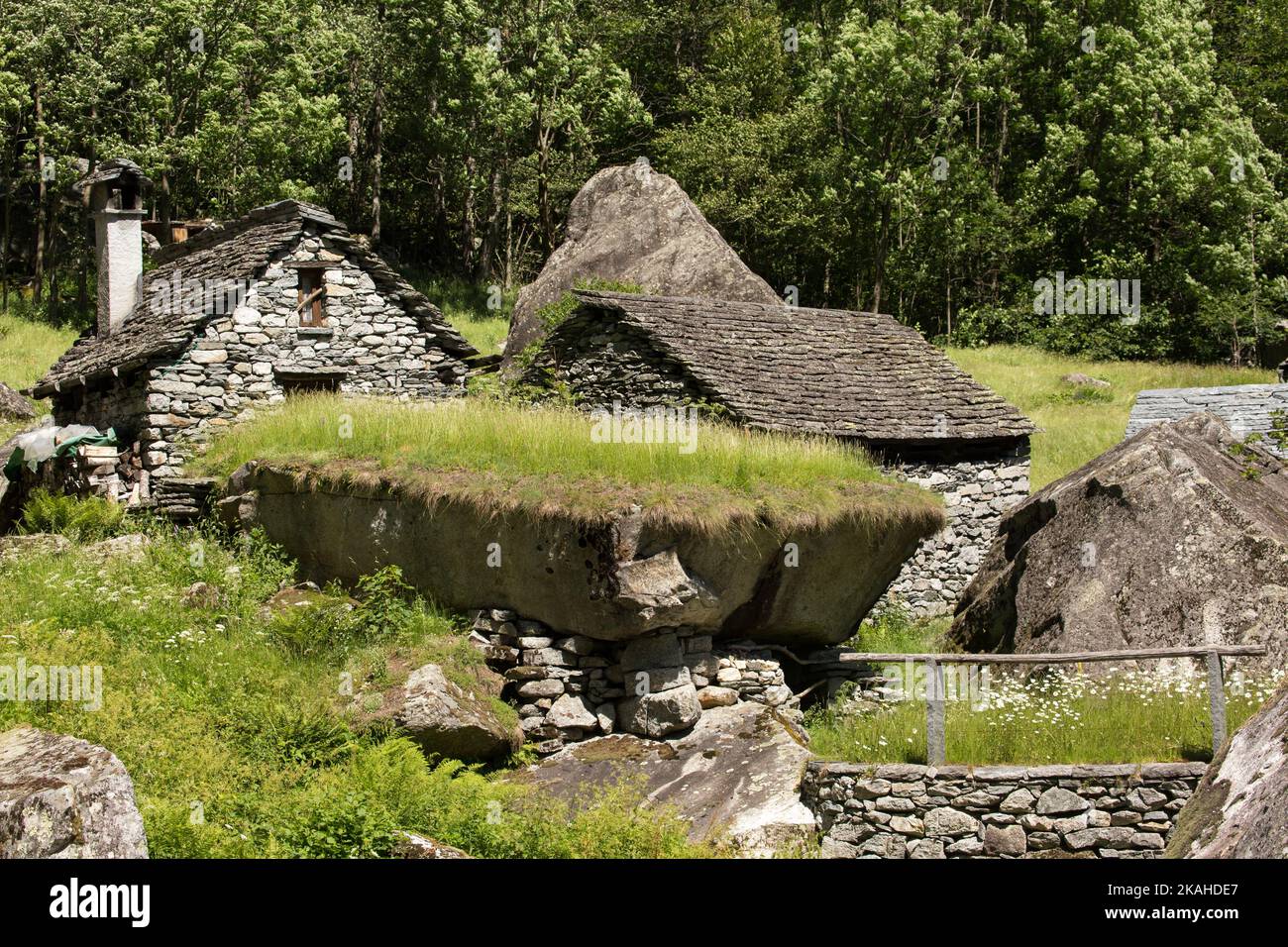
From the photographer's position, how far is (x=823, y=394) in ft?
70.6

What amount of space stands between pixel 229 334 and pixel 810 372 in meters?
9.47

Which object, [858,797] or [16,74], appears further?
[16,74]

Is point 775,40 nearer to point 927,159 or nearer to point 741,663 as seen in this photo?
point 927,159

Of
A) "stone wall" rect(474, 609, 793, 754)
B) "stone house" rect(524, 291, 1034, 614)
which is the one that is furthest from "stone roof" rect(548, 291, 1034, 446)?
"stone wall" rect(474, 609, 793, 754)

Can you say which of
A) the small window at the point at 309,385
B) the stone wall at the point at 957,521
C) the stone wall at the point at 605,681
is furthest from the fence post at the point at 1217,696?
the small window at the point at 309,385

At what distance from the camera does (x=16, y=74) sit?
39344mm

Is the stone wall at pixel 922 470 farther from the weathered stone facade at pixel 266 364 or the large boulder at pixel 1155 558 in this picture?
the large boulder at pixel 1155 558

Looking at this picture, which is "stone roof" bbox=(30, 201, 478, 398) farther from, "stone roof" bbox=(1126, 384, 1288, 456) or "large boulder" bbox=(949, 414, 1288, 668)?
"stone roof" bbox=(1126, 384, 1288, 456)

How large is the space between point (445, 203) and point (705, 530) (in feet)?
118

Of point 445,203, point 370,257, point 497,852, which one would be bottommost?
point 497,852

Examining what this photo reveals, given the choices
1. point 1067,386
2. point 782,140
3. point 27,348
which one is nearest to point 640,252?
point 1067,386

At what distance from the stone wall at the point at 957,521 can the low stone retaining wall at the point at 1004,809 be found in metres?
8.43

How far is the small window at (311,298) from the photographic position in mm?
21703

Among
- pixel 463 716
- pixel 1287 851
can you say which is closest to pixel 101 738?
pixel 463 716
